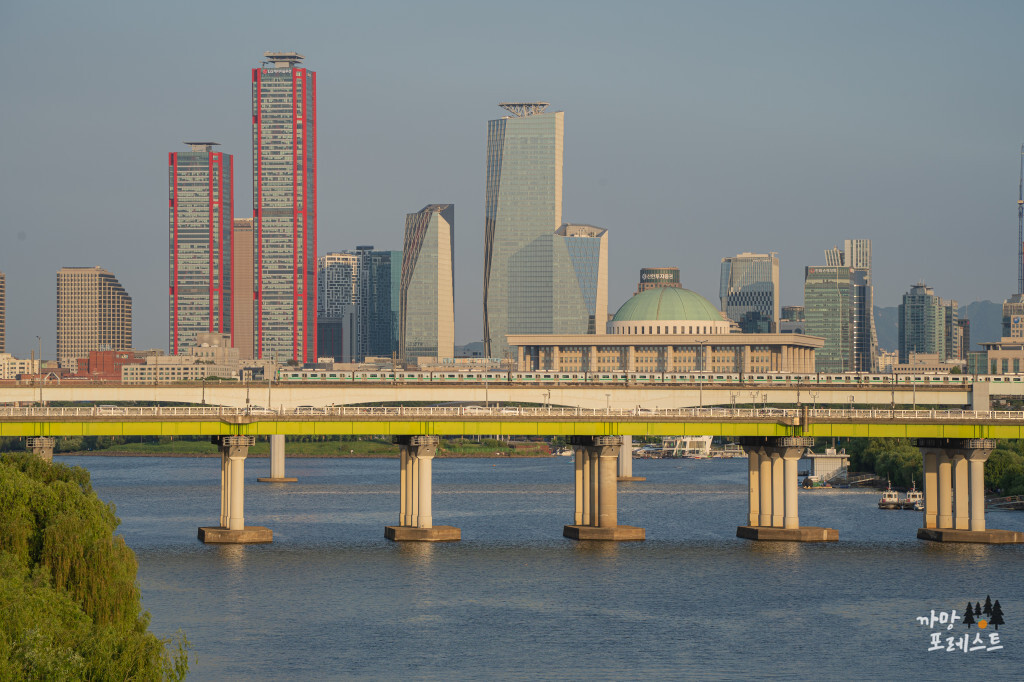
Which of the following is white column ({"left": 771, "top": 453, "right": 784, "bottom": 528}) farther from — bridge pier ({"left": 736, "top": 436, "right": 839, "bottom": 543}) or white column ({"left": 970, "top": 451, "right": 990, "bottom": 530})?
white column ({"left": 970, "top": 451, "right": 990, "bottom": 530})

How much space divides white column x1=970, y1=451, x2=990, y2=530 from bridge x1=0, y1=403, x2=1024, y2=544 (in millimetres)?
78

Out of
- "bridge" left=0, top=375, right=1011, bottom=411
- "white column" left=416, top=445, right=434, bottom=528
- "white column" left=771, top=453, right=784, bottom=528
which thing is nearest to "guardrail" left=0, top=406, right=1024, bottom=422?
"white column" left=416, top=445, right=434, bottom=528

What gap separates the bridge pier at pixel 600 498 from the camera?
126 metres

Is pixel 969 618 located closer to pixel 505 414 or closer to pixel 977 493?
pixel 977 493

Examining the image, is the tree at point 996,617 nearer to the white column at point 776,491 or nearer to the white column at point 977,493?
the white column at point 977,493

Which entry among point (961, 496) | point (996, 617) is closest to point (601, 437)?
point (961, 496)

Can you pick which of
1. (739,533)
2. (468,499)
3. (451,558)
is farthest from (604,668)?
(468,499)

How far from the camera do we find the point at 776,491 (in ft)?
420

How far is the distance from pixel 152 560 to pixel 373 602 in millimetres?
23062

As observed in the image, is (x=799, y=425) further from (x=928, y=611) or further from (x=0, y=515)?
(x=0, y=515)

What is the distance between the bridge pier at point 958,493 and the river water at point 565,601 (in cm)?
348

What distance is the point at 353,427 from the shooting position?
422 feet

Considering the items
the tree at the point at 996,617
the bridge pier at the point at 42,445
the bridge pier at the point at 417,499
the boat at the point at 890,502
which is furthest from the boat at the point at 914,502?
the bridge pier at the point at 42,445

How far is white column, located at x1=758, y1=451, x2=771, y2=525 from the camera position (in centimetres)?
12794
